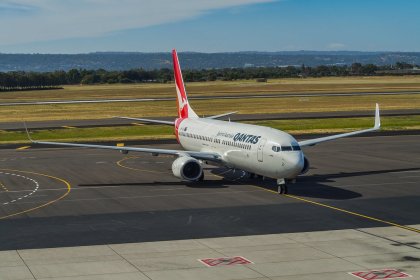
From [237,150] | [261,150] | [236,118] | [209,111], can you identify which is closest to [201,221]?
[261,150]

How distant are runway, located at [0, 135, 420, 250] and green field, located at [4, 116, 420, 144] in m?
16.6

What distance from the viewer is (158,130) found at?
94.1m

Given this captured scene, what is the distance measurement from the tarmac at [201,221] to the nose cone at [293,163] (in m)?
2.05

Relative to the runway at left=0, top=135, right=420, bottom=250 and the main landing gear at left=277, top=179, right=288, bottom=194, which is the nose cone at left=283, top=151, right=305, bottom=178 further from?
the runway at left=0, top=135, right=420, bottom=250

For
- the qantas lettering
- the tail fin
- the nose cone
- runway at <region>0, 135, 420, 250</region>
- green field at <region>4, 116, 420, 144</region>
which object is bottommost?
runway at <region>0, 135, 420, 250</region>

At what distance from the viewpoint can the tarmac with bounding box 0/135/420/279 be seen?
93.4 feet

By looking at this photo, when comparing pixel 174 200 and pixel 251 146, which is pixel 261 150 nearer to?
pixel 251 146

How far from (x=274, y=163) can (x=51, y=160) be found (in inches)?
1131

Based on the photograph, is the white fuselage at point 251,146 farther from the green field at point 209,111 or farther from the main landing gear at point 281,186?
the green field at point 209,111

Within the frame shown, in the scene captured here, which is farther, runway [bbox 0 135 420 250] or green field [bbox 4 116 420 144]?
green field [bbox 4 116 420 144]

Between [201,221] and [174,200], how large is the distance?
23.5ft

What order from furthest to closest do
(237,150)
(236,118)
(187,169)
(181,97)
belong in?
(236,118), (181,97), (187,169), (237,150)

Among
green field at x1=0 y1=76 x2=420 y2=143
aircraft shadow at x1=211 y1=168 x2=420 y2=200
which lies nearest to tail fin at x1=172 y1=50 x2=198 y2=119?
aircraft shadow at x1=211 y1=168 x2=420 y2=200

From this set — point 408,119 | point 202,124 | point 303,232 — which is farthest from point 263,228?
point 408,119
